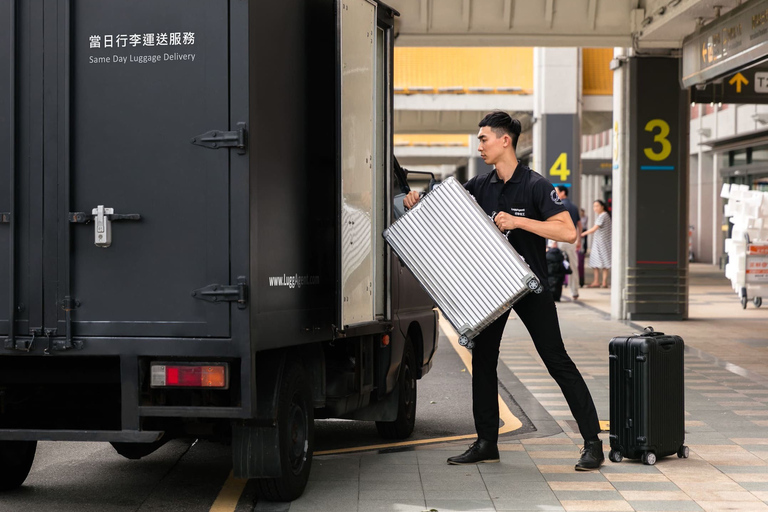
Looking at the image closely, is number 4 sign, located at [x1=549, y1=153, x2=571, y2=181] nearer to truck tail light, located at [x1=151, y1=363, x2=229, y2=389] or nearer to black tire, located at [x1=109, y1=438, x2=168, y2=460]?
black tire, located at [x1=109, y1=438, x2=168, y2=460]

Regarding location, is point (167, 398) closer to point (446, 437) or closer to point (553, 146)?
point (446, 437)

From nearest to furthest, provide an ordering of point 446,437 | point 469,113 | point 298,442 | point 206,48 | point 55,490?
point 206,48, point 298,442, point 55,490, point 446,437, point 469,113

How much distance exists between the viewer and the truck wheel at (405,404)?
7.59 m

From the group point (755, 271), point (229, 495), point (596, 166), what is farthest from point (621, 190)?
point (596, 166)

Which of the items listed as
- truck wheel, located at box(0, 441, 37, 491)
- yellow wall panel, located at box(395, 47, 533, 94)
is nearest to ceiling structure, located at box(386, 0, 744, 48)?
truck wheel, located at box(0, 441, 37, 491)

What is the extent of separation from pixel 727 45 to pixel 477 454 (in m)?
6.26

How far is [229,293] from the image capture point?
5.04m

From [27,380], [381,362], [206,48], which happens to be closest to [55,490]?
Answer: [27,380]

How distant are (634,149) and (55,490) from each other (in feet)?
40.2

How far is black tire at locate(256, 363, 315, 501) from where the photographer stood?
5551mm

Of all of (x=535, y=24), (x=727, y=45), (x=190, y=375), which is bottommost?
(x=190, y=375)

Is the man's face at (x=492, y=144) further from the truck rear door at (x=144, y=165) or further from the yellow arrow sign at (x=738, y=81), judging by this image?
the yellow arrow sign at (x=738, y=81)

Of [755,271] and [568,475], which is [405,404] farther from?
[755,271]

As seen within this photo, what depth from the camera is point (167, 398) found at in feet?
17.3
